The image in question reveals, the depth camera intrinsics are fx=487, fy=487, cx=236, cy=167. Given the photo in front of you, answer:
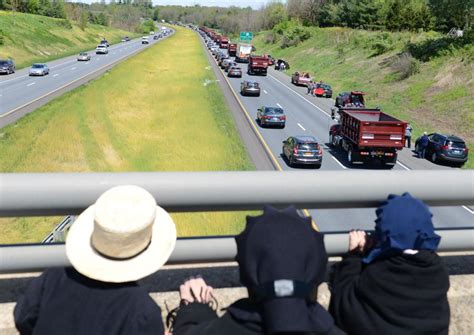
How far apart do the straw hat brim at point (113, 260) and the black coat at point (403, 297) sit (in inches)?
40.2

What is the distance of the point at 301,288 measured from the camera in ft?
6.17

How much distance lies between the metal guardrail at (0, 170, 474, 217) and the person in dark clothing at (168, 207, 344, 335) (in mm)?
874

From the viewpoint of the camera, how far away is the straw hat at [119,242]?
2135 millimetres

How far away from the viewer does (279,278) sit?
6.14 feet

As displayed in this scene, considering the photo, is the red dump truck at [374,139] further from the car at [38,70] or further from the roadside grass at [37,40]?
the roadside grass at [37,40]

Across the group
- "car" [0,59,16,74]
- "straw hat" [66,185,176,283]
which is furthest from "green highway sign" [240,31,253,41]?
"straw hat" [66,185,176,283]

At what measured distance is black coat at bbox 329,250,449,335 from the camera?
236 cm

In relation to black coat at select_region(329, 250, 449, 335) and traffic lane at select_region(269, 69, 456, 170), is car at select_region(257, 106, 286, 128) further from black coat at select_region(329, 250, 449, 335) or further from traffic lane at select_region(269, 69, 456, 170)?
black coat at select_region(329, 250, 449, 335)

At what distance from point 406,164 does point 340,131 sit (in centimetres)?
431

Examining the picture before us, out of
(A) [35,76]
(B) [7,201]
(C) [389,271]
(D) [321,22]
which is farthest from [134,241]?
(D) [321,22]

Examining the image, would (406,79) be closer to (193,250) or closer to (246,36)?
(193,250)

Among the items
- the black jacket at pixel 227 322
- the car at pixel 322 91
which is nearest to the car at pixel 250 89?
the car at pixel 322 91

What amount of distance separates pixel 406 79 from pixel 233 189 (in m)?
50.8

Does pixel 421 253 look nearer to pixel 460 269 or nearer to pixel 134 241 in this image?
pixel 134 241
